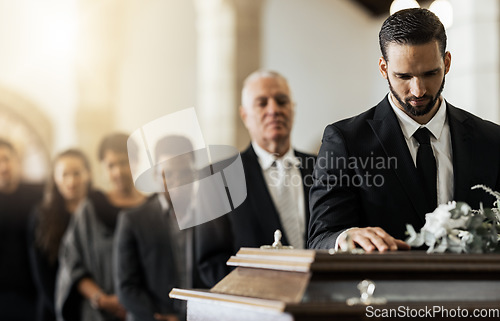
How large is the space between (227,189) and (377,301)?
2796 millimetres

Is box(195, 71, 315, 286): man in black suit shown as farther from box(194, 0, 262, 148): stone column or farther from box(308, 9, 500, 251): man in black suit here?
box(194, 0, 262, 148): stone column

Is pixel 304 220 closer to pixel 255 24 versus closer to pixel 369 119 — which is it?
pixel 369 119

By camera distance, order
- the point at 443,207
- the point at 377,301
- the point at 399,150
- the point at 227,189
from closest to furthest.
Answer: the point at 377,301 → the point at 443,207 → the point at 399,150 → the point at 227,189

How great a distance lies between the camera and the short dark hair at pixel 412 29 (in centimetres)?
258

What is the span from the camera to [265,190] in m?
4.51

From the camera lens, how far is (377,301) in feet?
6.36

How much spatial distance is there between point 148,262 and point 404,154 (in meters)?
2.80

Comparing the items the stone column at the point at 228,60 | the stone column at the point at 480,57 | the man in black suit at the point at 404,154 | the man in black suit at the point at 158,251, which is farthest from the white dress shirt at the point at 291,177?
the stone column at the point at 228,60

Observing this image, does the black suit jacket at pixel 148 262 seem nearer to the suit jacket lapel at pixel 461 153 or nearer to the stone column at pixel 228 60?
the suit jacket lapel at pixel 461 153

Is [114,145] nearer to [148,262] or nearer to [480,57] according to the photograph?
[148,262]

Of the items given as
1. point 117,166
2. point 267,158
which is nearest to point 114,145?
point 117,166

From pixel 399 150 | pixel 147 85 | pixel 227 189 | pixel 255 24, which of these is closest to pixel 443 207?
pixel 399 150

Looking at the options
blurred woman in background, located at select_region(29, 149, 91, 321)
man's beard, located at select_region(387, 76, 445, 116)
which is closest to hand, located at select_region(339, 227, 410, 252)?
man's beard, located at select_region(387, 76, 445, 116)

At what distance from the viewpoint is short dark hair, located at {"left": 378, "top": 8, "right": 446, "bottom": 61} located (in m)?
2.58
